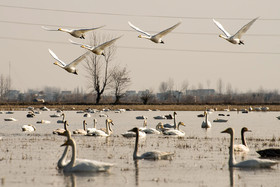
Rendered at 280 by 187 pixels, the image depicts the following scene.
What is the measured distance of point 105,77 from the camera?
7981 centimetres

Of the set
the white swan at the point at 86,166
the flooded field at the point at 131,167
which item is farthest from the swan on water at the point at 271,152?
the white swan at the point at 86,166

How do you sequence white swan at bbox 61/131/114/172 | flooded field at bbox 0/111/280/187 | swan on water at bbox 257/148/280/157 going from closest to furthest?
flooded field at bbox 0/111/280/187 → white swan at bbox 61/131/114/172 → swan on water at bbox 257/148/280/157

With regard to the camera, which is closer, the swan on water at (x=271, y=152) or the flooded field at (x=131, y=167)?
the flooded field at (x=131, y=167)

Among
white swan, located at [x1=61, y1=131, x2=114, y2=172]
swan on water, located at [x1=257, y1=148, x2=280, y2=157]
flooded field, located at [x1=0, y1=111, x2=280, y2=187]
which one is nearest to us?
flooded field, located at [x1=0, y1=111, x2=280, y2=187]

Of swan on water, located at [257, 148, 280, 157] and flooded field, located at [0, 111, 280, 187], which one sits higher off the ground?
swan on water, located at [257, 148, 280, 157]

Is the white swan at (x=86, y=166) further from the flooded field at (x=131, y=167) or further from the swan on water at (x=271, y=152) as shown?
the swan on water at (x=271, y=152)

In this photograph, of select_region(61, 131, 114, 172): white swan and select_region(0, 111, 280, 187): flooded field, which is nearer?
select_region(0, 111, 280, 187): flooded field

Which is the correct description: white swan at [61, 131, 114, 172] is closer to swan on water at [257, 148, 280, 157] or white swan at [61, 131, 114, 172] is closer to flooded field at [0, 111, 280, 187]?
flooded field at [0, 111, 280, 187]

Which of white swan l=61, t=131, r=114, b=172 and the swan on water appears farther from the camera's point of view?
the swan on water

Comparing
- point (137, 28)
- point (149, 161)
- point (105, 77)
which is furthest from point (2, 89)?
point (149, 161)

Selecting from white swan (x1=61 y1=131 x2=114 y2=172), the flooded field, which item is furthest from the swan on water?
white swan (x1=61 y1=131 x2=114 y2=172)

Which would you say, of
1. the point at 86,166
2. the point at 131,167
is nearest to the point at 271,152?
the point at 131,167

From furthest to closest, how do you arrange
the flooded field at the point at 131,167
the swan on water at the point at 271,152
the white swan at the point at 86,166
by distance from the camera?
the swan on water at the point at 271,152
the white swan at the point at 86,166
the flooded field at the point at 131,167

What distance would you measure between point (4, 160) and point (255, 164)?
6524mm
